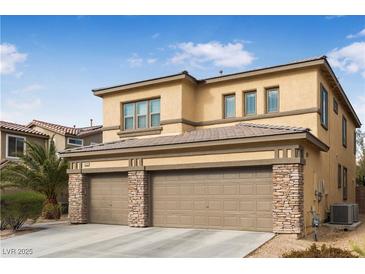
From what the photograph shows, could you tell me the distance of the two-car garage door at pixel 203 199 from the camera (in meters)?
13.6

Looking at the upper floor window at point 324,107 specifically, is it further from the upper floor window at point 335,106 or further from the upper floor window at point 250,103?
the upper floor window at point 250,103

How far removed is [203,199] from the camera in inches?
578

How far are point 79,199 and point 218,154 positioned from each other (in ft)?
23.0

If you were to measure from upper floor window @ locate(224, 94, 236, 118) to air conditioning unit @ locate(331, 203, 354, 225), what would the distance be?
594cm

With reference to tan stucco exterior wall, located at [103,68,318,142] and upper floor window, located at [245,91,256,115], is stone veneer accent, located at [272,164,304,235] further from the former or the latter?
upper floor window, located at [245,91,256,115]

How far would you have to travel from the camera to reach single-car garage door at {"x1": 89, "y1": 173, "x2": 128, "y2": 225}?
16.5 metres

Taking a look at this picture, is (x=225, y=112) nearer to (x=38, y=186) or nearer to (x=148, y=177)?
(x=148, y=177)

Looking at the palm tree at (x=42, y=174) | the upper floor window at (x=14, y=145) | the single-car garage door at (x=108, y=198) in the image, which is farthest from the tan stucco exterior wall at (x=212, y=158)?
the upper floor window at (x=14, y=145)

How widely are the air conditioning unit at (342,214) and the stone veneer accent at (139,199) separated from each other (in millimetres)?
7704

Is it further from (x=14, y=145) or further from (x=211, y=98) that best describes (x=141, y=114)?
(x=14, y=145)

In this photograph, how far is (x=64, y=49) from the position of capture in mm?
15609

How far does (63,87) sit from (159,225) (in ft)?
29.1

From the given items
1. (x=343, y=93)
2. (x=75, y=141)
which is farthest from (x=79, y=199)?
(x=343, y=93)

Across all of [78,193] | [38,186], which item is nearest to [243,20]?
[78,193]
